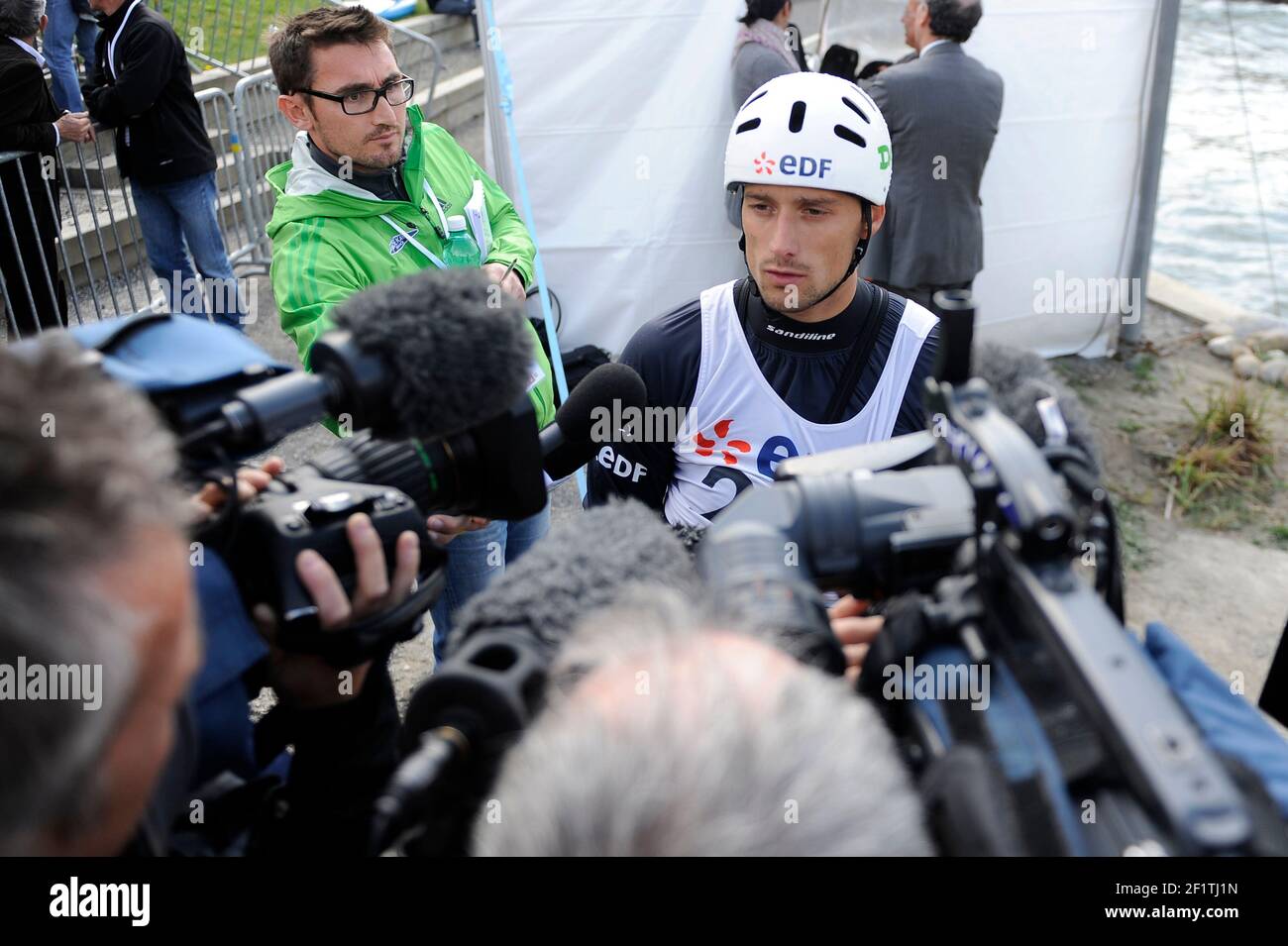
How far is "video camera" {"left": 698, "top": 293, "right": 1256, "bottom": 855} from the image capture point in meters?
0.77

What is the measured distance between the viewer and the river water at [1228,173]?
7.92 meters

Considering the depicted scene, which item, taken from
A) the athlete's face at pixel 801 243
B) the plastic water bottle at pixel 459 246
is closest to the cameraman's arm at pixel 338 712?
the athlete's face at pixel 801 243

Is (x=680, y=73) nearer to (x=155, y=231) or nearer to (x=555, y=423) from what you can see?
(x=155, y=231)

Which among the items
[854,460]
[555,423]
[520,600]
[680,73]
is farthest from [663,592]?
[680,73]

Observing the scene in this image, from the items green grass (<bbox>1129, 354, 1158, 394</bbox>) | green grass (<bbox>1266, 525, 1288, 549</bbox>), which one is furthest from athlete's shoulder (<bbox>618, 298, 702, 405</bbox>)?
green grass (<bbox>1129, 354, 1158, 394</bbox>)

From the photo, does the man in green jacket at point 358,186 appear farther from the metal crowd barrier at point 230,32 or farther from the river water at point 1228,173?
the metal crowd barrier at point 230,32

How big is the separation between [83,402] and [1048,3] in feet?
19.4

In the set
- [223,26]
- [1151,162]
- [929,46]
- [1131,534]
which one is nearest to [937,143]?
[929,46]

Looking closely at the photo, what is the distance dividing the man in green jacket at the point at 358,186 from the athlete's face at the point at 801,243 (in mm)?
788

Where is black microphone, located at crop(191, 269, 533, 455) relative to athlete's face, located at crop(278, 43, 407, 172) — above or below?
below

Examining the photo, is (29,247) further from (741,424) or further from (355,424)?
(355,424)

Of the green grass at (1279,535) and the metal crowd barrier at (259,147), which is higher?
the metal crowd barrier at (259,147)

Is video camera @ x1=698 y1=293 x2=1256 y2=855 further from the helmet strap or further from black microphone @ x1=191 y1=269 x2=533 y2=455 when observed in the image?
the helmet strap

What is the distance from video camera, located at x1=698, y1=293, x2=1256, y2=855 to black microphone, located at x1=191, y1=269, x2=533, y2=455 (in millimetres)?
374
